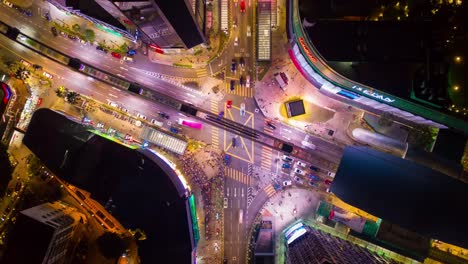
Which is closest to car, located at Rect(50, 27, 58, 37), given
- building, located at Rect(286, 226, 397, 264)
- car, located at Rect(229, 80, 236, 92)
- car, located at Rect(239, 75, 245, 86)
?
car, located at Rect(229, 80, 236, 92)

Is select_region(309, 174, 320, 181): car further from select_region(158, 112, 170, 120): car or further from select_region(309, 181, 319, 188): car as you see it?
select_region(158, 112, 170, 120): car

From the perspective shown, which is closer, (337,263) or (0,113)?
(337,263)

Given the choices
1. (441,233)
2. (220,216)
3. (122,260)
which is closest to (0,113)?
(122,260)

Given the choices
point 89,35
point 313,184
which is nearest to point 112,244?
point 313,184

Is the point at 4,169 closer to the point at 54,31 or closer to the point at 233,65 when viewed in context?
the point at 54,31

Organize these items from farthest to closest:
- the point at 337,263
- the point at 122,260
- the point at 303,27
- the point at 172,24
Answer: the point at 122,260 → the point at 303,27 → the point at 172,24 → the point at 337,263

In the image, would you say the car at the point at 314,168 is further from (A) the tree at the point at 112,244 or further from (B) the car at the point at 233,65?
(A) the tree at the point at 112,244

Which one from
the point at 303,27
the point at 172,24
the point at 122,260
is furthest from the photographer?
the point at 122,260

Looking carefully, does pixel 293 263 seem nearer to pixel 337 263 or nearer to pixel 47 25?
pixel 337 263
